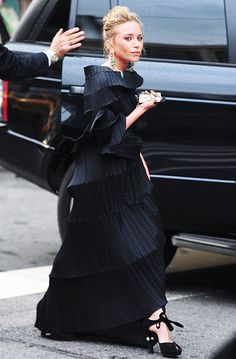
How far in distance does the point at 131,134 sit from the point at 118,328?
0.96m

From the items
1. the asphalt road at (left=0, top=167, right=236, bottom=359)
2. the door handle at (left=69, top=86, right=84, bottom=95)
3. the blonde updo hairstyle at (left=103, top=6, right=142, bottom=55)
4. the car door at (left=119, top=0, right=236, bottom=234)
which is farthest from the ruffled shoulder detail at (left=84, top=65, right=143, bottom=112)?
the asphalt road at (left=0, top=167, right=236, bottom=359)

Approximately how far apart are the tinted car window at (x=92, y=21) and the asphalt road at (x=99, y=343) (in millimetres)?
1573

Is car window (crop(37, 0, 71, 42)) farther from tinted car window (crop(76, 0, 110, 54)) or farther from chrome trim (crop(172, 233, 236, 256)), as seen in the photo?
chrome trim (crop(172, 233, 236, 256))

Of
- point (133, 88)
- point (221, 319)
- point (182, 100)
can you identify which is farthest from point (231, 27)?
point (221, 319)

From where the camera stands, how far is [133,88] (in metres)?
5.25

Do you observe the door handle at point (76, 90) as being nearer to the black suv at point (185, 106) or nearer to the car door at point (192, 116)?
the black suv at point (185, 106)

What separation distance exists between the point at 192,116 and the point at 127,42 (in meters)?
1.04

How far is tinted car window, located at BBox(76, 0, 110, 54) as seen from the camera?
662 centimetres

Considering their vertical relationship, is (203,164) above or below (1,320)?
above

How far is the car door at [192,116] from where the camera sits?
20.0ft

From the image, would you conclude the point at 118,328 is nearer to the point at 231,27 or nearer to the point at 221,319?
the point at 221,319

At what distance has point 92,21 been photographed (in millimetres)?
6680

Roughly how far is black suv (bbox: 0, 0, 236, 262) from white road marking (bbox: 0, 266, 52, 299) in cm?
58

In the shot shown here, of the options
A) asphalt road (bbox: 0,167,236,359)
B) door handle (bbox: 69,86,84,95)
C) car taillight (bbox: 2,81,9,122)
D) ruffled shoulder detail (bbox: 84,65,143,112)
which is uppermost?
ruffled shoulder detail (bbox: 84,65,143,112)
